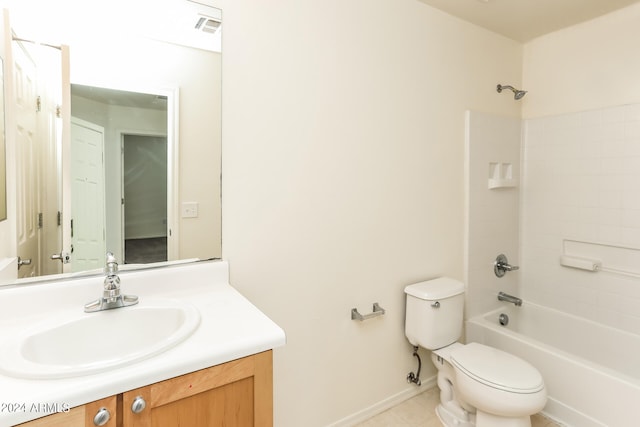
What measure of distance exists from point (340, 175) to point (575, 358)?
1.63 m

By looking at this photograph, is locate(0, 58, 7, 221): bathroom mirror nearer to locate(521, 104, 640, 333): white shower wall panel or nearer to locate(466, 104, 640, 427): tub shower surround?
locate(466, 104, 640, 427): tub shower surround

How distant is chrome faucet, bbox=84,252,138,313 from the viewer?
1.13 meters

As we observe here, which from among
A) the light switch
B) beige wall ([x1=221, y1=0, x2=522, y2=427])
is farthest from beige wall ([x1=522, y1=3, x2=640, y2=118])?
the light switch

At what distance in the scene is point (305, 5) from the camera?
5.28 feet

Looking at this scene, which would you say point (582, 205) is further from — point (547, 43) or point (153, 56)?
point (153, 56)

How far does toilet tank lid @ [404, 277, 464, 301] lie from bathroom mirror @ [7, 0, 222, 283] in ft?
3.73

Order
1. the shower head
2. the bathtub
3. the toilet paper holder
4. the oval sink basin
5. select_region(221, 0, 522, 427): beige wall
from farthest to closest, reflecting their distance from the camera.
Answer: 1. the shower head
2. the toilet paper holder
3. the bathtub
4. select_region(221, 0, 522, 427): beige wall
5. the oval sink basin

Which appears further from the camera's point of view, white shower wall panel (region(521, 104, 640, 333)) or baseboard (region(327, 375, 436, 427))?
white shower wall panel (region(521, 104, 640, 333))

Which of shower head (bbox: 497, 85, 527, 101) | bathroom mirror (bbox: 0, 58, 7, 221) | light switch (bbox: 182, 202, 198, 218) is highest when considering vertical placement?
shower head (bbox: 497, 85, 527, 101)

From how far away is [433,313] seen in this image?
74.6 inches

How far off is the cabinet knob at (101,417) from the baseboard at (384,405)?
134cm

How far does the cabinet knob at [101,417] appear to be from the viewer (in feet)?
2.47

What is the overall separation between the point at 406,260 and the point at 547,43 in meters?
1.98

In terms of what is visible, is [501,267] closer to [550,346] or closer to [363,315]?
[550,346]
